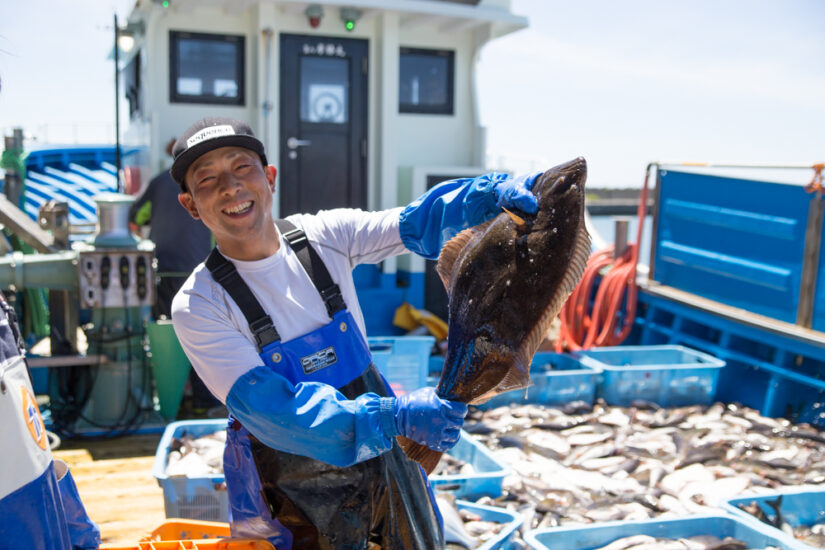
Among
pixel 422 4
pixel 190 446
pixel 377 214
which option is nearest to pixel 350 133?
pixel 422 4

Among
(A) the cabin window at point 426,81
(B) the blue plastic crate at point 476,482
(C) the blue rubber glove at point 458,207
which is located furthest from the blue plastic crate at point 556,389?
(C) the blue rubber glove at point 458,207

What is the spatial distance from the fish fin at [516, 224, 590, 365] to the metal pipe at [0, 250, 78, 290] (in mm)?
4709

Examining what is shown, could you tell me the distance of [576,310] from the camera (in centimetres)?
827

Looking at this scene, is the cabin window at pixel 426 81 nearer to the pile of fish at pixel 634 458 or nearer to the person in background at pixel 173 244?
the person in background at pixel 173 244

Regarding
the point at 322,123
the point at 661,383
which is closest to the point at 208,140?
the point at 661,383

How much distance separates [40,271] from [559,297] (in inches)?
191

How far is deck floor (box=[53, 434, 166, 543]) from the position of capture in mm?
4480

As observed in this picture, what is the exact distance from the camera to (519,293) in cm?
212

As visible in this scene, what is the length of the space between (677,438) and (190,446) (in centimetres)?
347

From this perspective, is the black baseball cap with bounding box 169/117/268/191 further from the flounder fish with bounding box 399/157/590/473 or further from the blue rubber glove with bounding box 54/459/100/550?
the blue rubber glove with bounding box 54/459/100/550

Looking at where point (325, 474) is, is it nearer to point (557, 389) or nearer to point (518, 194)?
point (518, 194)

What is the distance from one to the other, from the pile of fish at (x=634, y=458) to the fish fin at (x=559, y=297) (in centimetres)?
231

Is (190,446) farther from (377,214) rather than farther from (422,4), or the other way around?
(422,4)

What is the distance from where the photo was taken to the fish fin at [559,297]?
2.12 meters
